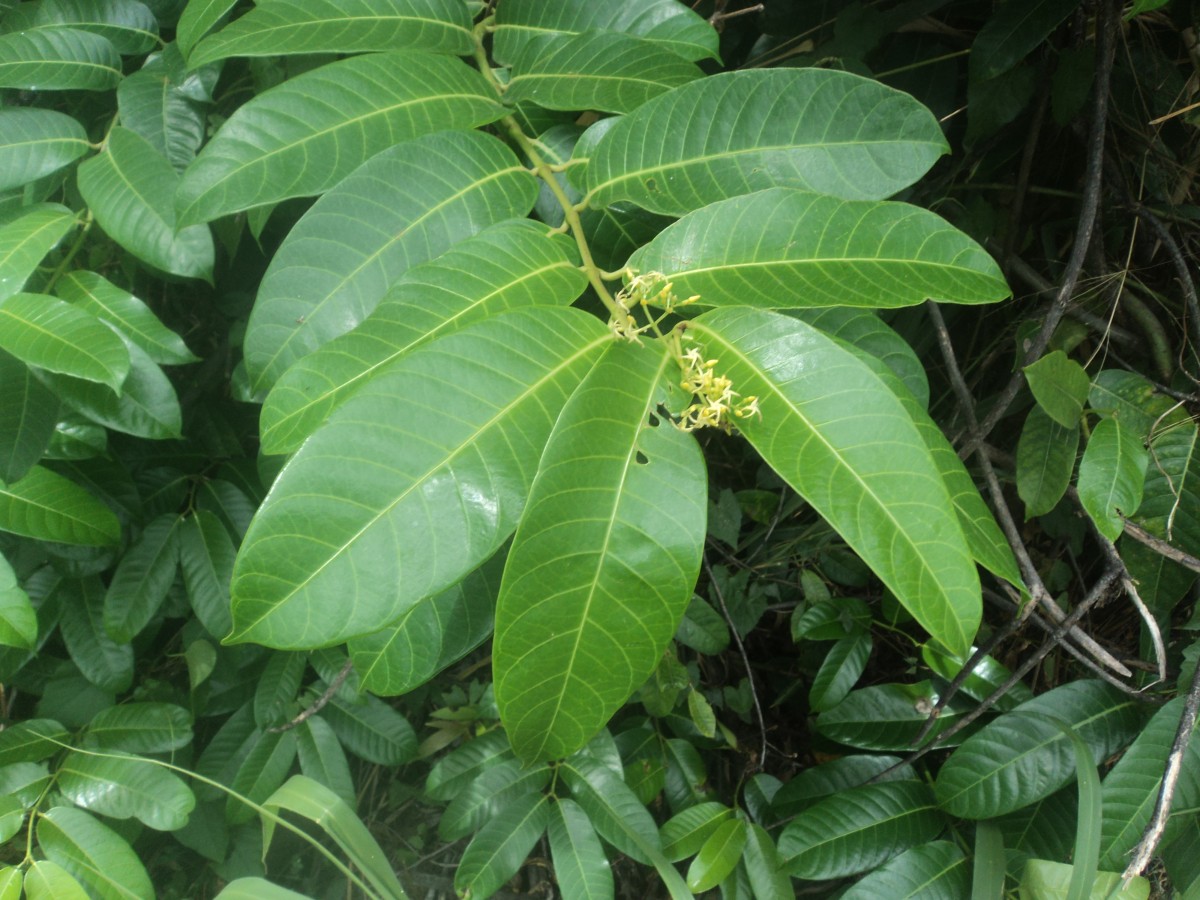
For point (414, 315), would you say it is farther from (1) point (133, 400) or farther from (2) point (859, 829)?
(2) point (859, 829)

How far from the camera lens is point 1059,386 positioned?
93 centimetres

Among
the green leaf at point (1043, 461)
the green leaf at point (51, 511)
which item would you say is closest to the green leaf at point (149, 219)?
the green leaf at point (51, 511)

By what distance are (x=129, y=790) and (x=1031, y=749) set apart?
1.24 meters

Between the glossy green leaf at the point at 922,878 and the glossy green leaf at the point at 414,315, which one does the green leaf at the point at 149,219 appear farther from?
A: the glossy green leaf at the point at 922,878

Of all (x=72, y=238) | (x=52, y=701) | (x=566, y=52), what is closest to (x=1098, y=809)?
(x=566, y=52)

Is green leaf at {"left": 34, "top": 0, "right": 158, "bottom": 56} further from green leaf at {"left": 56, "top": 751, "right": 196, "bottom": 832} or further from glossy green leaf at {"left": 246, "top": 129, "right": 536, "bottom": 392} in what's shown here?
green leaf at {"left": 56, "top": 751, "right": 196, "bottom": 832}

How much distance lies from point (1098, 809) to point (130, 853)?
1182mm

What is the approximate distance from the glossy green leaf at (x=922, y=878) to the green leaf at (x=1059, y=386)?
0.60m

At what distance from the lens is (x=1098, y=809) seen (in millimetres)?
852

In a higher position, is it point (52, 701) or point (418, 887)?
point (52, 701)

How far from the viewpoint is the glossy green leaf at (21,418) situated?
0.87 meters

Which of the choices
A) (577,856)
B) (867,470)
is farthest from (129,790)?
(867,470)

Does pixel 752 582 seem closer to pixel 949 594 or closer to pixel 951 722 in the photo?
pixel 951 722

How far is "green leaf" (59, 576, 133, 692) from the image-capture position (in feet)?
4.17
